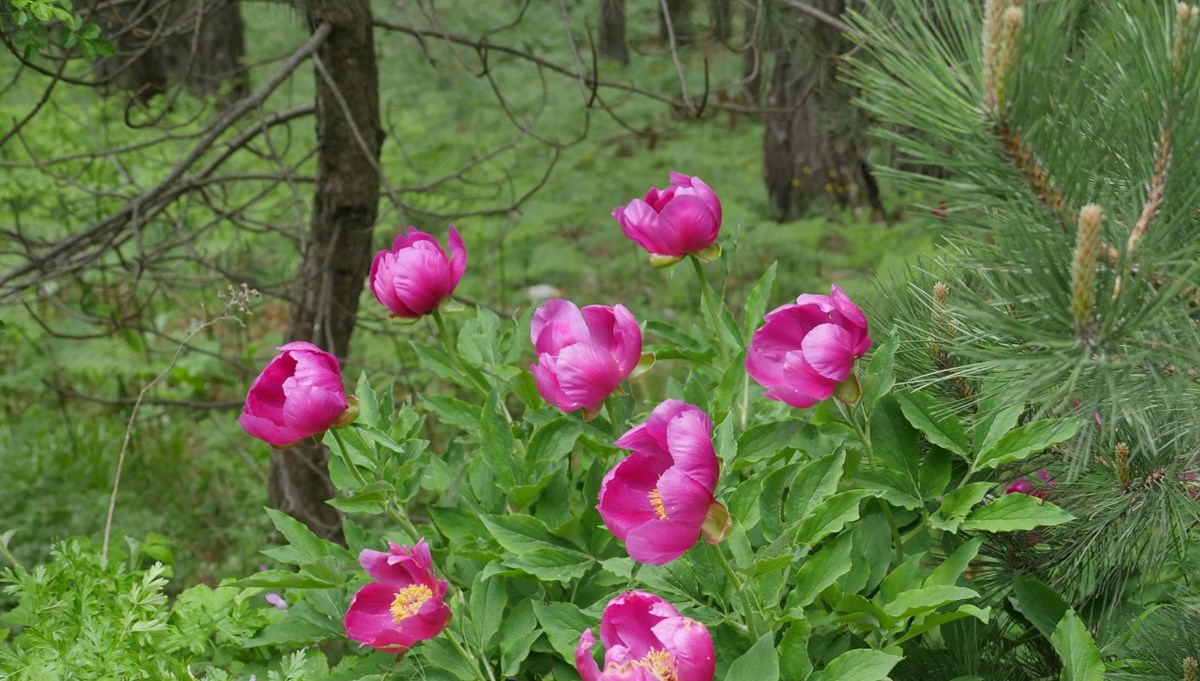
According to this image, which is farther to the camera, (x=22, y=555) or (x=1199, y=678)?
(x=22, y=555)

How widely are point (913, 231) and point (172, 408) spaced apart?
3.43 metres

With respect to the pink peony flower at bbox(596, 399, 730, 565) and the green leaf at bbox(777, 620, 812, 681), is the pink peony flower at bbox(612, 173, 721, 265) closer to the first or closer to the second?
the pink peony flower at bbox(596, 399, 730, 565)

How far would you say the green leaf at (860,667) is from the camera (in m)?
0.97

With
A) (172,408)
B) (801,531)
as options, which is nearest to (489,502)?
(801,531)

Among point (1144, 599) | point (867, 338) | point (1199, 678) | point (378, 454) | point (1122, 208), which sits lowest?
point (1144, 599)

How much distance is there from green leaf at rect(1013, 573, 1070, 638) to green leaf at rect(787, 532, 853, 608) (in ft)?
0.76

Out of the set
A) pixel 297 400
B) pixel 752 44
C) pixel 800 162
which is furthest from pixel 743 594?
pixel 800 162

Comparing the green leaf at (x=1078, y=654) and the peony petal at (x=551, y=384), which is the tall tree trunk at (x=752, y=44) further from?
the green leaf at (x=1078, y=654)

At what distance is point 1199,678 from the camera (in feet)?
3.56

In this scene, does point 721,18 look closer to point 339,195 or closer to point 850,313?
point 339,195

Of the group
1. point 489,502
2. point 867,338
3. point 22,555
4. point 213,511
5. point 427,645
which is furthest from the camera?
point 213,511

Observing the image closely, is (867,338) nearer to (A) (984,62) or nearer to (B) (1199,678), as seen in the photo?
(A) (984,62)

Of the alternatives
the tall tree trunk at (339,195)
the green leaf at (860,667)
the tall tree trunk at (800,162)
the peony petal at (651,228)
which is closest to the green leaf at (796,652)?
the green leaf at (860,667)

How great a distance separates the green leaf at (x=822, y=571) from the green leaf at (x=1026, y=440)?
180 mm
